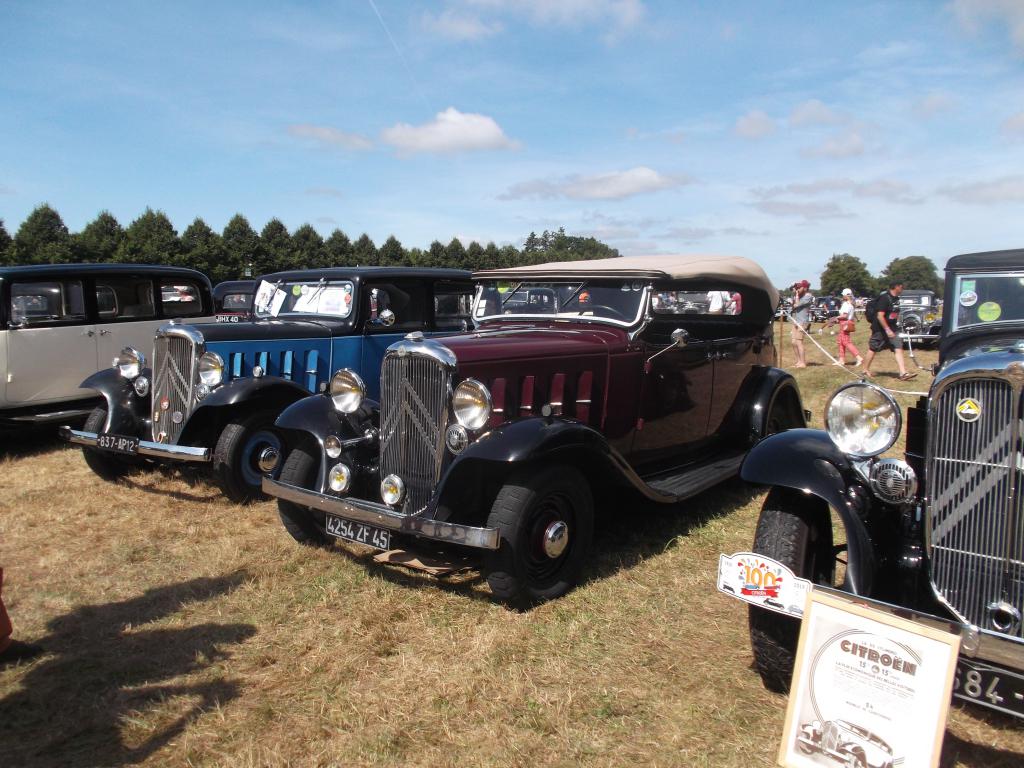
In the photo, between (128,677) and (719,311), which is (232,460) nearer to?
(128,677)

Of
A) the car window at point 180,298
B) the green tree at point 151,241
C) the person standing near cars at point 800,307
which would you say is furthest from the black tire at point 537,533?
the green tree at point 151,241

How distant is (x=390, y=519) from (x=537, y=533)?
75cm

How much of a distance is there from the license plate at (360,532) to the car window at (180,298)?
566 cm

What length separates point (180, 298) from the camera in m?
8.60

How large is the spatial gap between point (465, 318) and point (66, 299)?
13.8ft

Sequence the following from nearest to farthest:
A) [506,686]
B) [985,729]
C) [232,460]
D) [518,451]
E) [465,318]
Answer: [985,729] → [506,686] → [518,451] → [232,460] → [465,318]

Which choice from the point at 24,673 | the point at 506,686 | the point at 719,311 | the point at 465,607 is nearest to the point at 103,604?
the point at 24,673

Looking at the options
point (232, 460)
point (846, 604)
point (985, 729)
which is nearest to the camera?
point (846, 604)

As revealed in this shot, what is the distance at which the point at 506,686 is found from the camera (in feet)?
9.98

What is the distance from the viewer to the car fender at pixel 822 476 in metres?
2.64

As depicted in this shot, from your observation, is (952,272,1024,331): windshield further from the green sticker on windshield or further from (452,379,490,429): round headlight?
(452,379,490,429): round headlight

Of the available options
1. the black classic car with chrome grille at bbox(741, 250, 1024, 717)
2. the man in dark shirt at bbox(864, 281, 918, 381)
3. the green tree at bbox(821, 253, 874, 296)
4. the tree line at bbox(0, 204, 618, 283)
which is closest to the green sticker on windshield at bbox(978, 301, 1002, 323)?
the black classic car with chrome grille at bbox(741, 250, 1024, 717)

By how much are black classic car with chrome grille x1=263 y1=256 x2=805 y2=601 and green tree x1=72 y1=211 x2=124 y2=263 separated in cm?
2391

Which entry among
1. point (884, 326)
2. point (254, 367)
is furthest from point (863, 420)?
point (884, 326)
